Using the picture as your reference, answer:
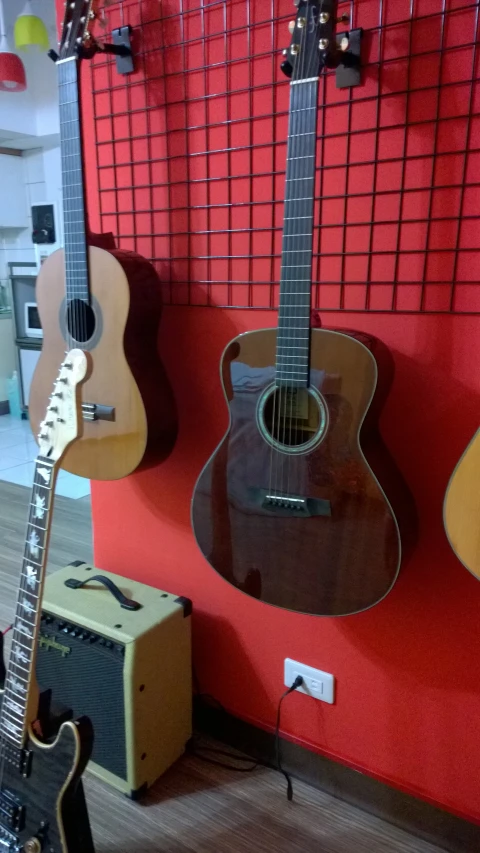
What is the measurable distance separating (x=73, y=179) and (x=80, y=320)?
0.94 ft

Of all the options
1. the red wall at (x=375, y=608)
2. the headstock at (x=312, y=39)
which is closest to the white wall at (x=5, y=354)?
the red wall at (x=375, y=608)

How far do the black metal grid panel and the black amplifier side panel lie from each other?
0.80m

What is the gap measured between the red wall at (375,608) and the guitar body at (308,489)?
0.09 meters

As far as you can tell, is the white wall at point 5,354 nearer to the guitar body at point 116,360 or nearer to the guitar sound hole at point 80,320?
the guitar body at point 116,360

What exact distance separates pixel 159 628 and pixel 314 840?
0.54 metres

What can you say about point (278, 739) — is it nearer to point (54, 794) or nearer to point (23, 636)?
point (54, 794)

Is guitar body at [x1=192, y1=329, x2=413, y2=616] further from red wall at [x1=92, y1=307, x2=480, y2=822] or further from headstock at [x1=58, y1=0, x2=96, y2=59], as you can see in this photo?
headstock at [x1=58, y1=0, x2=96, y2=59]

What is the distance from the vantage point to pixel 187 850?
1.27 meters

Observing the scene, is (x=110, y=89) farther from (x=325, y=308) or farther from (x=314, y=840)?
(x=314, y=840)

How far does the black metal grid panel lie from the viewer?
1036mm

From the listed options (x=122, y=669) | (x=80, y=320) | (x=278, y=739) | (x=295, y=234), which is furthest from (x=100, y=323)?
(x=278, y=739)

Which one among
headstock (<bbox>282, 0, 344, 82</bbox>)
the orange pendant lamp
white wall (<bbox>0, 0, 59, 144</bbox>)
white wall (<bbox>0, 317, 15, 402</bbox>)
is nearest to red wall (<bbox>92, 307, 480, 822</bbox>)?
headstock (<bbox>282, 0, 344, 82</bbox>)

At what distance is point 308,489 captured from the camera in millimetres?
1104

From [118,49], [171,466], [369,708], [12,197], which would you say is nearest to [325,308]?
[171,466]
